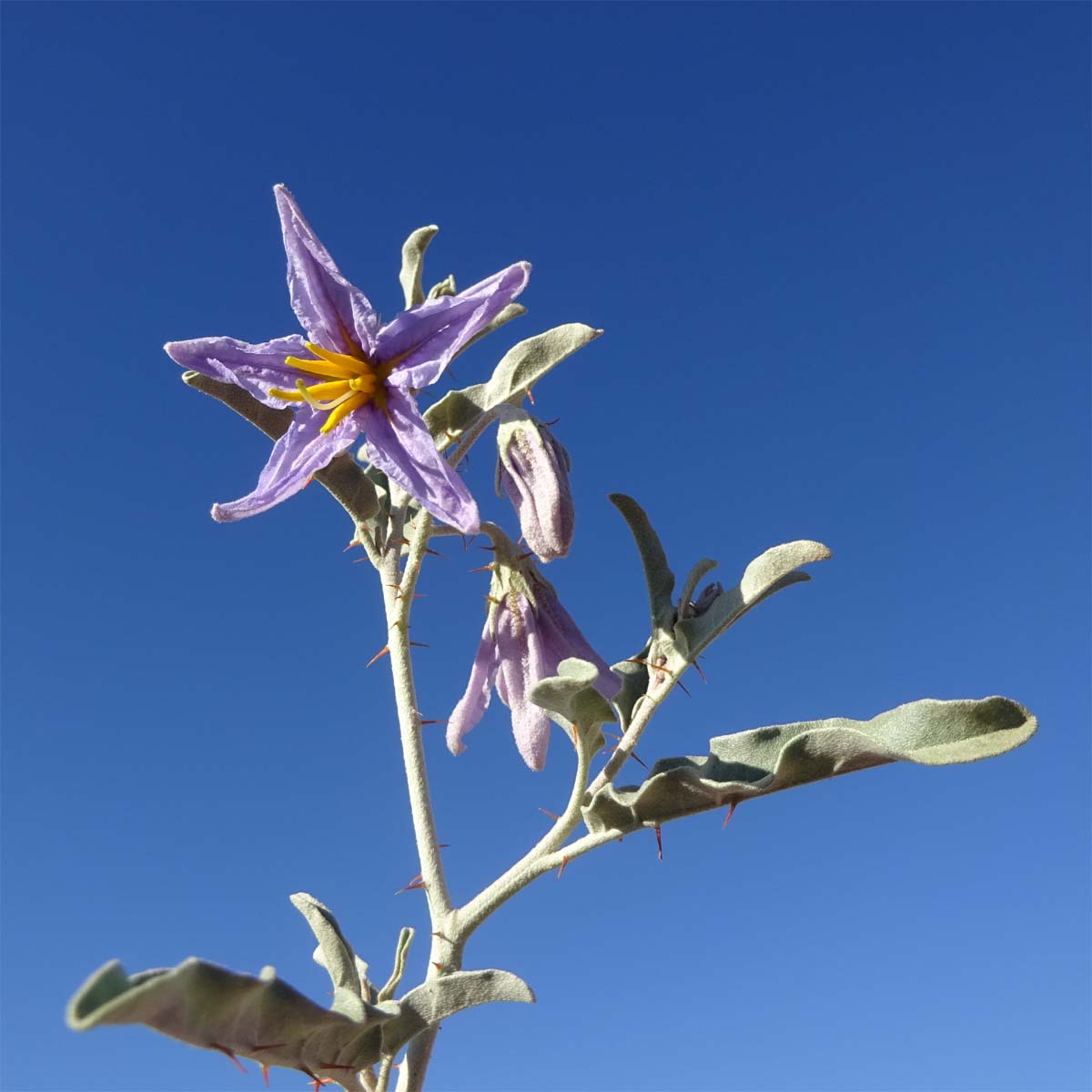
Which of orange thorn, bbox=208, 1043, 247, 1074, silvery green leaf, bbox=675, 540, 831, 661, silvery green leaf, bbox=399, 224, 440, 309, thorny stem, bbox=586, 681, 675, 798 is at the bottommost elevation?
orange thorn, bbox=208, 1043, 247, 1074

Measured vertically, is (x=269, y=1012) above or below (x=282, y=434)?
below

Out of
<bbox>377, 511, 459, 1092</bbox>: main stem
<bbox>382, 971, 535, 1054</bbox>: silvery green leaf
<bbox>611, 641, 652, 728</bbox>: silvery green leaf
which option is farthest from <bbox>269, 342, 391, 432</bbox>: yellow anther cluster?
<bbox>382, 971, 535, 1054</bbox>: silvery green leaf

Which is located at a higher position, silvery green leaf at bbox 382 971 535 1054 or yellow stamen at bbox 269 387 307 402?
yellow stamen at bbox 269 387 307 402

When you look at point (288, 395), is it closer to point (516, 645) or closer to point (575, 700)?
point (516, 645)

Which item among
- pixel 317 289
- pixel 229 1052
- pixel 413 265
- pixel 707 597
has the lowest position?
pixel 229 1052

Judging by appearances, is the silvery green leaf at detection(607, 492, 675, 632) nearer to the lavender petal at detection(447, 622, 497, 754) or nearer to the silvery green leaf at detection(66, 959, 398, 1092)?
the lavender petal at detection(447, 622, 497, 754)

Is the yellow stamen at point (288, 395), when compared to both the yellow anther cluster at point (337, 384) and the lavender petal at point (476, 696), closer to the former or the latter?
the yellow anther cluster at point (337, 384)

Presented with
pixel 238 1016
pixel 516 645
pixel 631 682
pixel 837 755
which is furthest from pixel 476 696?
pixel 238 1016
